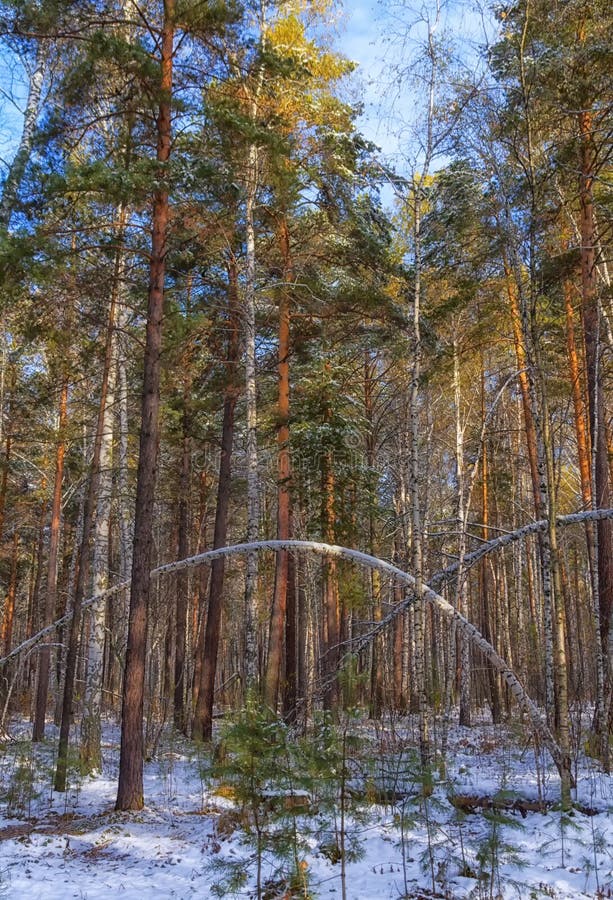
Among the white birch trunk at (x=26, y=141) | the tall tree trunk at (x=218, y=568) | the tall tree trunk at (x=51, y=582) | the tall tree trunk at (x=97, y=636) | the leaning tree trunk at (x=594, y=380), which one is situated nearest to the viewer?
the white birch trunk at (x=26, y=141)

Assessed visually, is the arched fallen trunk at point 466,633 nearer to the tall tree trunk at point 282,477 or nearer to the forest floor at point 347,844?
the forest floor at point 347,844

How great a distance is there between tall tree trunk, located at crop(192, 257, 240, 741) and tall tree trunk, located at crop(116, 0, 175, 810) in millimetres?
3054

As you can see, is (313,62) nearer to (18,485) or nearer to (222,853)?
(222,853)

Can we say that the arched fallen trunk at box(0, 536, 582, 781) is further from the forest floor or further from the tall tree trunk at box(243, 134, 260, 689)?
the tall tree trunk at box(243, 134, 260, 689)

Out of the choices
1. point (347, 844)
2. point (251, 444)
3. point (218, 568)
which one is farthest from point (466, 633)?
point (218, 568)

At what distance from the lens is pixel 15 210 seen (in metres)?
8.43

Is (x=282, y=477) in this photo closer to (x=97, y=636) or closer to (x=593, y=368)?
(x=97, y=636)

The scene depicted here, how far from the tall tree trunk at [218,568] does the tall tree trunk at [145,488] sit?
305cm

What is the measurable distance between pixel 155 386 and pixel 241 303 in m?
3.76

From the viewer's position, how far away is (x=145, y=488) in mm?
8711

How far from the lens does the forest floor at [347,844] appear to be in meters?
4.82

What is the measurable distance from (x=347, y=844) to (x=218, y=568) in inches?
320

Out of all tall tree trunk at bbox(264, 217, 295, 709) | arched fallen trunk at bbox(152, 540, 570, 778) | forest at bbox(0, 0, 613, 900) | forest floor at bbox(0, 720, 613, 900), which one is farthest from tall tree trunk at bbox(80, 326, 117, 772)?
arched fallen trunk at bbox(152, 540, 570, 778)

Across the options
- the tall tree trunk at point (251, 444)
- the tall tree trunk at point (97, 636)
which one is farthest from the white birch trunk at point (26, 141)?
the tall tree trunk at point (251, 444)
